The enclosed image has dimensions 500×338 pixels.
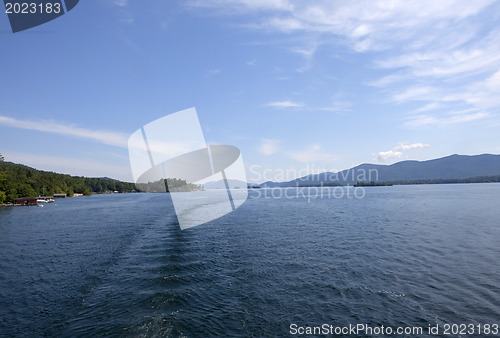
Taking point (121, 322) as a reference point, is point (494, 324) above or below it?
below

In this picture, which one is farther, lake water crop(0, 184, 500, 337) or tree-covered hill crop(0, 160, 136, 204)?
tree-covered hill crop(0, 160, 136, 204)

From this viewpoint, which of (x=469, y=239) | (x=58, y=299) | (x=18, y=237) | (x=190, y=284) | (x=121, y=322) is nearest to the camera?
(x=121, y=322)

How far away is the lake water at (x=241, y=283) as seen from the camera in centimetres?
1181

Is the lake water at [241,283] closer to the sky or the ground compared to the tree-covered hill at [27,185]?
closer to the ground

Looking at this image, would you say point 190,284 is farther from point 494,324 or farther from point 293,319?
point 494,324

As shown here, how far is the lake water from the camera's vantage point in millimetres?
11812

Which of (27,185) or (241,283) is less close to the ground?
(27,185)

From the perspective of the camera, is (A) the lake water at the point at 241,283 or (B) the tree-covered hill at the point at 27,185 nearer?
(A) the lake water at the point at 241,283

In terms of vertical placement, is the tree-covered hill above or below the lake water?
above

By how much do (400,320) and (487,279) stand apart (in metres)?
9.73

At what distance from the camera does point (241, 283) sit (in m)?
16.2

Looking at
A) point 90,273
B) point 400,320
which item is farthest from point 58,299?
point 400,320

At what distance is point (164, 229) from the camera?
34.9 m

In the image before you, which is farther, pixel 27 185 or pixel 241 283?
pixel 27 185
